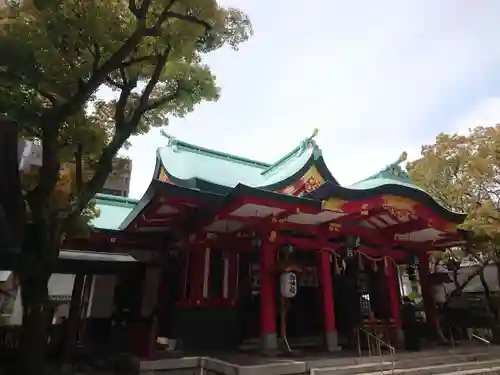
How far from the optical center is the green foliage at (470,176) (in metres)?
14.6

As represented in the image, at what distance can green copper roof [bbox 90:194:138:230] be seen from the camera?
14.2 m

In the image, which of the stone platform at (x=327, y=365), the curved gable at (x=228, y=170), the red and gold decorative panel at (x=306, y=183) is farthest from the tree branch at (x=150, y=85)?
the stone platform at (x=327, y=365)

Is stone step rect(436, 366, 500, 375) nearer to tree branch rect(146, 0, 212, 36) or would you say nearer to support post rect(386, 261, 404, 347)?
support post rect(386, 261, 404, 347)

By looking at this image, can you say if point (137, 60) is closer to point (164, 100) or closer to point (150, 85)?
point (150, 85)

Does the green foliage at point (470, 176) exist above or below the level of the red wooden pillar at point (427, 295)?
above

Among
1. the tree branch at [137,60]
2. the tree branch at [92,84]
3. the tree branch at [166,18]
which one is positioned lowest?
the tree branch at [92,84]

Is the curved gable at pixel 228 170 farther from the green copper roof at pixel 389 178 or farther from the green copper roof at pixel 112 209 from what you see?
the green copper roof at pixel 112 209

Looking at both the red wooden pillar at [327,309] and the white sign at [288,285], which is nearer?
the white sign at [288,285]

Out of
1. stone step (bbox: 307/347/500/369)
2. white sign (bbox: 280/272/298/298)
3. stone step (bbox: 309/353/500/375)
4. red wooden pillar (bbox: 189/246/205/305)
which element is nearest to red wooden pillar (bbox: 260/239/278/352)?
white sign (bbox: 280/272/298/298)

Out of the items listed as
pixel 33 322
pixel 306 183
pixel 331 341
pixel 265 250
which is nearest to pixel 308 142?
pixel 306 183

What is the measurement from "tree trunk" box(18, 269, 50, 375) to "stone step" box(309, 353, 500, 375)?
5427 mm

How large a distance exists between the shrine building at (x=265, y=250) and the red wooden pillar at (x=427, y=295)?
40 mm

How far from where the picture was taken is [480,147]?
17.4 meters

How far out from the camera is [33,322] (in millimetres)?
6527
